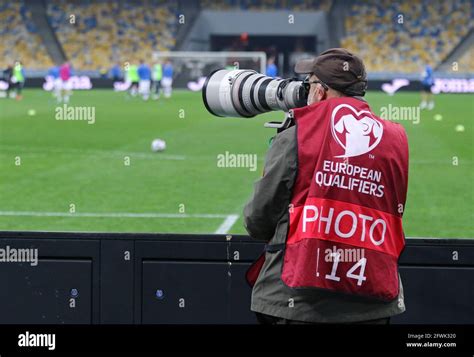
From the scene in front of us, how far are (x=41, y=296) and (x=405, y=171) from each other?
2271 millimetres

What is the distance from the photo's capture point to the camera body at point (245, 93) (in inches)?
145

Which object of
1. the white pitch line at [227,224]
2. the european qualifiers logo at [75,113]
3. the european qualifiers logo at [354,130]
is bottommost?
the white pitch line at [227,224]

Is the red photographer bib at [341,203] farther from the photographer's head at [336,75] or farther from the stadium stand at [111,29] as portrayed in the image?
the stadium stand at [111,29]

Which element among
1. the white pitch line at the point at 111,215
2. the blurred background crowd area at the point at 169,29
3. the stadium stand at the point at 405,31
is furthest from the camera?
the blurred background crowd area at the point at 169,29

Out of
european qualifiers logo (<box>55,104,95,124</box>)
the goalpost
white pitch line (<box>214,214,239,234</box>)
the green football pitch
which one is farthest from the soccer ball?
the goalpost

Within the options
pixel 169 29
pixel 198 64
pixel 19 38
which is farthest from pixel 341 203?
pixel 19 38

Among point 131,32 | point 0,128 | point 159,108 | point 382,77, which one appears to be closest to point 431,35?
point 382,77

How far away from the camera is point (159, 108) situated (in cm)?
3031

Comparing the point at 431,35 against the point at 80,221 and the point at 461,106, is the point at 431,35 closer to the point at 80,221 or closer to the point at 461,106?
the point at 461,106

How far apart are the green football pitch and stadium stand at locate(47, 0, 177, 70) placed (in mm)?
22547

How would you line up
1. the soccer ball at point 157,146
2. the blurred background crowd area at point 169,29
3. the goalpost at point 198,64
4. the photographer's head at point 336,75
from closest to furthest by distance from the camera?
the photographer's head at point 336,75
the soccer ball at point 157,146
the goalpost at point 198,64
the blurred background crowd area at point 169,29

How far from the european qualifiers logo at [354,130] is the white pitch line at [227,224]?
22.8 feet

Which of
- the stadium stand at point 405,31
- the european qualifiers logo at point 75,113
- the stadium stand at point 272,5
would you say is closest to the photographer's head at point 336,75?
the european qualifiers logo at point 75,113

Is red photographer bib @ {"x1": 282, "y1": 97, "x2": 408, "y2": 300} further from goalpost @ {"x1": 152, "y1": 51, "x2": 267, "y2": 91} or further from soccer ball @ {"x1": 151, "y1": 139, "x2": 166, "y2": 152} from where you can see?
goalpost @ {"x1": 152, "y1": 51, "x2": 267, "y2": 91}
